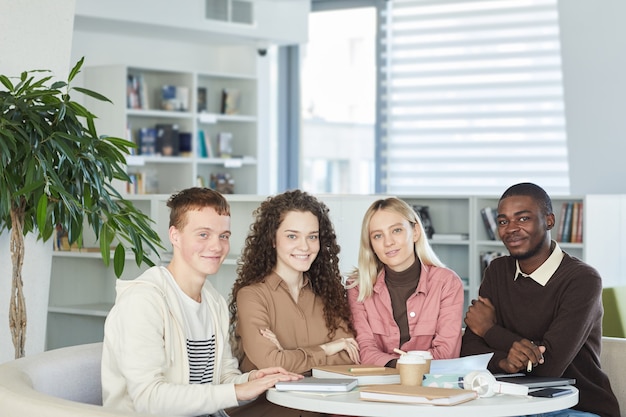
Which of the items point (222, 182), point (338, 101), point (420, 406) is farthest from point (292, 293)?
point (338, 101)

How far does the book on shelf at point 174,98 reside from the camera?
9.05 m

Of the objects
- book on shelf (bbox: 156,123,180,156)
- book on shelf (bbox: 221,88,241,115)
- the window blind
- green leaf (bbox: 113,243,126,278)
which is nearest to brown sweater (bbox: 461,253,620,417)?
green leaf (bbox: 113,243,126,278)

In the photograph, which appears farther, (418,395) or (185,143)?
(185,143)

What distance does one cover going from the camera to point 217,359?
10.1 ft

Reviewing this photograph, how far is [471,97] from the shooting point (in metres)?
9.45

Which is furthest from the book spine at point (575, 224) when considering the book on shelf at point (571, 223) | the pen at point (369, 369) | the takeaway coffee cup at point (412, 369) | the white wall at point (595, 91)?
the takeaway coffee cup at point (412, 369)

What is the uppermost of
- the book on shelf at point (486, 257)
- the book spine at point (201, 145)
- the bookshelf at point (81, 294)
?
the book spine at point (201, 145)

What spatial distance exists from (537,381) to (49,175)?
2041 millimetres

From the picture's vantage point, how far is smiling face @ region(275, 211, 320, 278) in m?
3.33

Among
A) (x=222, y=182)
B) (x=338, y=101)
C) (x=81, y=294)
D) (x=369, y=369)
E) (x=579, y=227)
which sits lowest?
(x=81, y=294)

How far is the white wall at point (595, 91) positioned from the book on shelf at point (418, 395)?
4906 mm

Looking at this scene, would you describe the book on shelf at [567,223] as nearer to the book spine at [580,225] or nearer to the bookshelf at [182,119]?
the book spine at [580,225]

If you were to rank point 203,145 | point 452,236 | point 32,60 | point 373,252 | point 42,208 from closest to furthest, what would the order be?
point 373,252, point 42,208, point 32,60, point 452,236, point 203,145

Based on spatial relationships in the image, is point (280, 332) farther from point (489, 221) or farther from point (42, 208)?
point (489, 221)
